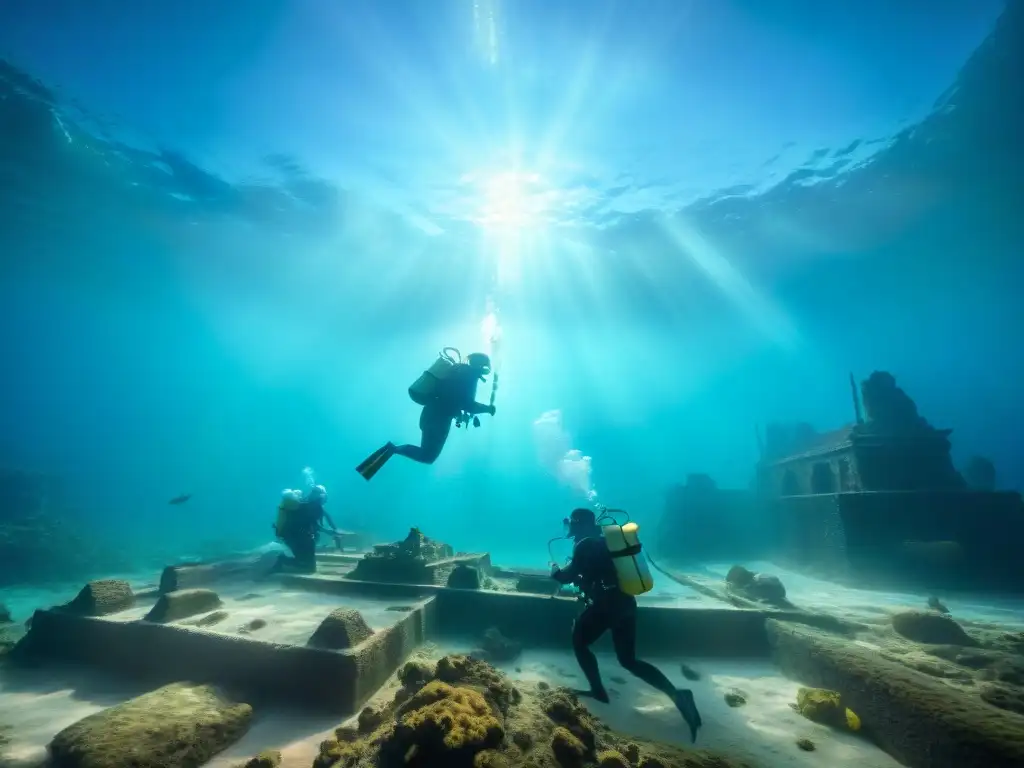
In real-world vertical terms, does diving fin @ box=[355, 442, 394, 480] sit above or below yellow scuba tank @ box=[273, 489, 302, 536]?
above

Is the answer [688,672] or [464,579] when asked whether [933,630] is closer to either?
[688,672]

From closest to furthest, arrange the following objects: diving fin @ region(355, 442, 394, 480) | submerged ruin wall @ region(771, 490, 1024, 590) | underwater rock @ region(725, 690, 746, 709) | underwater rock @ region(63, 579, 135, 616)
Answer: underwater rock @ region(725, 690, 746, 709), underwater rock @ region(63, 579, 135, 616), diving fin @ region(355, 442, 394, 480), submerged ruin wall @ region(771, 490, 1024, 590)

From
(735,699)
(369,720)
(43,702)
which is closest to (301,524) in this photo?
(43,702)

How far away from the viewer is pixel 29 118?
894 inches

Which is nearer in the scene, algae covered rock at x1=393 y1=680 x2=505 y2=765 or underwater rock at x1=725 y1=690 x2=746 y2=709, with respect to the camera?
algae covered rock at x1=393 y1=680 x2=505 y2=765

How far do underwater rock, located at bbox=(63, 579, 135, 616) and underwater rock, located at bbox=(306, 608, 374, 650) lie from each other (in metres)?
4.36

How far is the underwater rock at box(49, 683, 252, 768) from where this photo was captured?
3.52 meters

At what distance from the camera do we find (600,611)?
5.33 m

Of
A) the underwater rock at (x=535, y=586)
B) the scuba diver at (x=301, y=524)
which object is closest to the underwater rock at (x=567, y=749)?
the underwater rock at (x=535, y=586)

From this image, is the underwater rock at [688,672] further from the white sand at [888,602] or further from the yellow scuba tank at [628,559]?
the white sand at [888,602]

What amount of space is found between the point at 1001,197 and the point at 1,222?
231ft

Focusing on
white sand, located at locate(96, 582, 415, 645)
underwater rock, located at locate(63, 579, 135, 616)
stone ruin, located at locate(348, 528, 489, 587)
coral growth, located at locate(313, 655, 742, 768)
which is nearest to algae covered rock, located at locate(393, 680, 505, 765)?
coral growth, located at locate(313, 655, 742, 768)

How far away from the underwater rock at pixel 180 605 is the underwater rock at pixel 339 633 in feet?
9.07

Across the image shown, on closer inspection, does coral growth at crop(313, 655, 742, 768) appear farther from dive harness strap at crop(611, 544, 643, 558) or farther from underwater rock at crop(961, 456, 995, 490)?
underwater rock at crop(961, 456, 995, 490)
